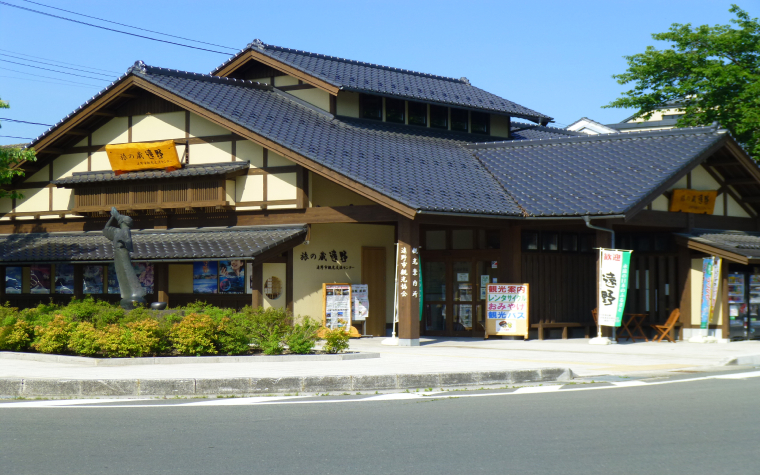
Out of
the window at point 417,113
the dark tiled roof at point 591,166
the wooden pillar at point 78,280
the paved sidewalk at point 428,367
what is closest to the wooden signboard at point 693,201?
the dark tiled roof at point 591,166

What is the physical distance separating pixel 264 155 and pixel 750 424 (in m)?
14.8

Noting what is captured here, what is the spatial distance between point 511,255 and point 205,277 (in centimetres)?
760

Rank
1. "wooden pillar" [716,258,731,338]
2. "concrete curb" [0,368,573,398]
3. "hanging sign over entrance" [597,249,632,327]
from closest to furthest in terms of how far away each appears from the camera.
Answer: "concrete curb" [0,368,573,398] → "hanging sign over entrance" [597,249,632,327] → "wooden pillar" [716,258,731,338]

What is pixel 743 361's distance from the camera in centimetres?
1570

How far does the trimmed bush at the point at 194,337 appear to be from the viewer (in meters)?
14.1

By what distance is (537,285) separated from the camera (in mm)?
21719

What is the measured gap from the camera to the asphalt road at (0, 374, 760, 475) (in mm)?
6582

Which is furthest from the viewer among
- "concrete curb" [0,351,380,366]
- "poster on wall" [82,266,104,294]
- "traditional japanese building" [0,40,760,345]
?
"poster on wall" [82,266,104,294]

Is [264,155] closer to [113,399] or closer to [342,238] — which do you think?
[342,238]

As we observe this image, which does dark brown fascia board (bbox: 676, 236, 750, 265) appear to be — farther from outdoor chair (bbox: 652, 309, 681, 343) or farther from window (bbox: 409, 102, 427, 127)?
window (bbox: 409, 102, 427, 127)

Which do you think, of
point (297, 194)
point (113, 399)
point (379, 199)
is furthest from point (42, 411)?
point (297, 194)

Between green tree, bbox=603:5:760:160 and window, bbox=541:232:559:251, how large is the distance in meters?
9.83

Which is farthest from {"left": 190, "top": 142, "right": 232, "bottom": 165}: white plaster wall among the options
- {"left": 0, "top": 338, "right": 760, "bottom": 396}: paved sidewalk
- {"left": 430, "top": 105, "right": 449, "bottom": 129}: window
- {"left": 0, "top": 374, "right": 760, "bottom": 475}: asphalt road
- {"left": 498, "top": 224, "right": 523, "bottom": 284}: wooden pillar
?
{"left": 0, "top": 374, "right": 760, "bottom": 475}: asphalt road

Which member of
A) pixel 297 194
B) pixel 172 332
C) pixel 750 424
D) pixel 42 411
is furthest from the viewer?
pixel 297 194
